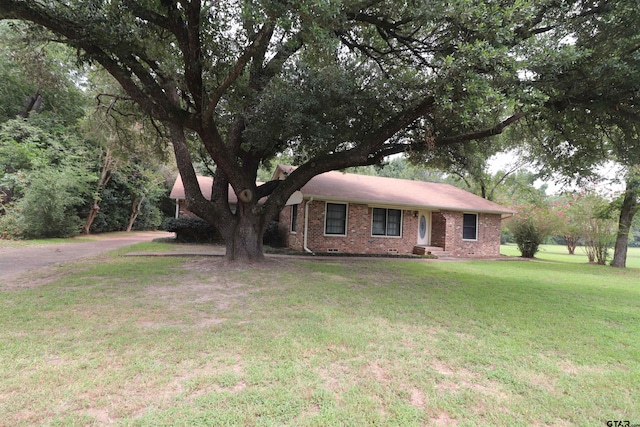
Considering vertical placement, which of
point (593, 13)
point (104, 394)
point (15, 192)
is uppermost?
point (593, 13)

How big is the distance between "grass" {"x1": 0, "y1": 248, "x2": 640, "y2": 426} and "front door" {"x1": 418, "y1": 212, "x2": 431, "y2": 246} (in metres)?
9.11

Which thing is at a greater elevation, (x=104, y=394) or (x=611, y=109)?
(x=611, y=109)

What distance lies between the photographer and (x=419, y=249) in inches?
584

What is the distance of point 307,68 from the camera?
8.27 m

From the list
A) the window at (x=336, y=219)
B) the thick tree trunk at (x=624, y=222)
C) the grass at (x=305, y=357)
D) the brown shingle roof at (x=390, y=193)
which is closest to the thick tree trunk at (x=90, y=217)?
the brown shingle roof at (x=390, y=193)

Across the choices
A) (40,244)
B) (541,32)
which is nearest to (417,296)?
(541,32)

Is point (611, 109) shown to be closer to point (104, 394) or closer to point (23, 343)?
point (104, 394)

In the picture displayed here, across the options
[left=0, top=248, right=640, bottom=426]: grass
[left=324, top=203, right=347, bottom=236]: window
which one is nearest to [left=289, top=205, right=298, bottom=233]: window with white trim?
[left=324, top=203, right=347, bottom=236]: window

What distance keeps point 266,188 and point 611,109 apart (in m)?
8.90

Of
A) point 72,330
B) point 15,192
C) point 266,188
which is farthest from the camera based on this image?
point 15,192

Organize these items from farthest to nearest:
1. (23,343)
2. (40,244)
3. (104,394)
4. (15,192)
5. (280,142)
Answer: (15,192), (40,244), (280,142), (23,343), (104,394)

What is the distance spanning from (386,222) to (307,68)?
8.47 meters

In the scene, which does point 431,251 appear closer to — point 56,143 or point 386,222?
point 386,222

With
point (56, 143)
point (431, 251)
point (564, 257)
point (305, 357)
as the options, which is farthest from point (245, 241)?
point (564, 257)
